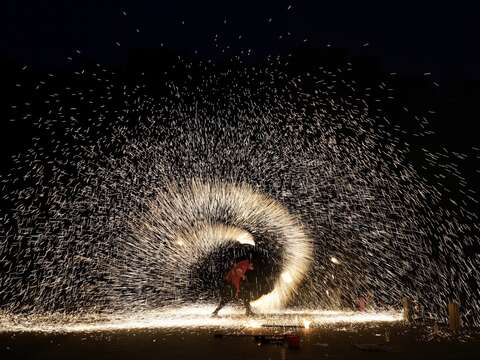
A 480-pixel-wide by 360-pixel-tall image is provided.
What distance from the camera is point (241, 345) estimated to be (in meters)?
9.38

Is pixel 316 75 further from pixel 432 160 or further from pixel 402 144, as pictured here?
pixel 432 160

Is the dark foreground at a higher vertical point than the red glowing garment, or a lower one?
lower

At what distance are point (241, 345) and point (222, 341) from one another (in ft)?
2.35

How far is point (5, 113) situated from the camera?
2580 cm

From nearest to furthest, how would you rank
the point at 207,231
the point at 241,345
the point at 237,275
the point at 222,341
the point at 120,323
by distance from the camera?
the point at 241,345 → the point at 222,341 → the point at 120,323 → the point at 237,275 → the point at 207,231

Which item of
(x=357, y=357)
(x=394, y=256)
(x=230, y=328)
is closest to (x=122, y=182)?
(x=394, y=256)

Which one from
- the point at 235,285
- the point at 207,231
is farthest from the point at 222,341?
the point at 207,231

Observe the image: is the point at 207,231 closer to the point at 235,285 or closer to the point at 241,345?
the point at 235,285

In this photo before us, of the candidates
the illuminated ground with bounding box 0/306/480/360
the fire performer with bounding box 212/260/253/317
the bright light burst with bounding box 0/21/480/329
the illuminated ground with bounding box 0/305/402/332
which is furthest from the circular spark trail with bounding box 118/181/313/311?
the illuminated ground with bounding box 0/306/480/360

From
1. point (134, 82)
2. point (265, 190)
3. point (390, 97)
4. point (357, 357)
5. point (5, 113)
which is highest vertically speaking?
point (134, 82)

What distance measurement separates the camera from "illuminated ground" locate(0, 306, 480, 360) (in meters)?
8.52

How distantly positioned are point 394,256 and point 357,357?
13782 mm

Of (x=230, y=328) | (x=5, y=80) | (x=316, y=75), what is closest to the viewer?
(x=230, y=328)

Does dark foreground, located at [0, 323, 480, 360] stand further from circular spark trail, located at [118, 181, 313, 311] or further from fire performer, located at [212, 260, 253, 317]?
circular spark trail, located at [118, 181, 313, 311]
